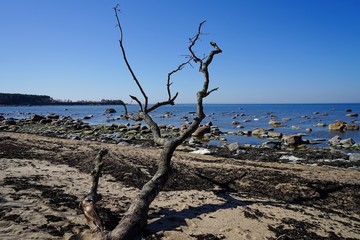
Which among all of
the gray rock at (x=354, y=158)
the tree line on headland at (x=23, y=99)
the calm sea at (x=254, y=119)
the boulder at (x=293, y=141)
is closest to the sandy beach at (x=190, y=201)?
the gray rock at (x=354, y=158)

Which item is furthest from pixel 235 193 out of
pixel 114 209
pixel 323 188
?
pixel 114 209

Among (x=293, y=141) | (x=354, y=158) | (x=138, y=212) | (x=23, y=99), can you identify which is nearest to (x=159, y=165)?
(x=138, y=212)

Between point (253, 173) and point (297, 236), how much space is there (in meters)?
4.98

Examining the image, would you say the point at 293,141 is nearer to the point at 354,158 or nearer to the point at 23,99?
the point at 354,158

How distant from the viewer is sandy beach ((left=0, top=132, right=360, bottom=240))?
4.92 m

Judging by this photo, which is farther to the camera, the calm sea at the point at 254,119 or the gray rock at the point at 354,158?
the calm sea at the point at 254,119

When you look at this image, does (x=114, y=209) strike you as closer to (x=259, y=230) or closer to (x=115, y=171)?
(x=259, y=230)

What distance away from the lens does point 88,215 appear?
467 centimetres

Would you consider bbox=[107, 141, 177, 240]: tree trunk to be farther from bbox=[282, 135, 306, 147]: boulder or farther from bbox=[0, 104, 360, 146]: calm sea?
bbox=[0, 104, 360, 146]: calm sea

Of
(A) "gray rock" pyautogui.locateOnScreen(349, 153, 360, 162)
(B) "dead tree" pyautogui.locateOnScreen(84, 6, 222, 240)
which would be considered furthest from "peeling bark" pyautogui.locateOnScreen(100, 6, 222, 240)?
(A) "gray rock" pyautogui.locateOnScreen(349, 153, 360, 162)

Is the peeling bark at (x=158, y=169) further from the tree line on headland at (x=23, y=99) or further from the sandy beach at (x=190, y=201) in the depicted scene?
the tree line on headland at (x=23, y=99)

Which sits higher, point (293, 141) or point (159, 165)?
point (159, 165)

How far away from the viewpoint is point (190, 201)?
22.0 feet

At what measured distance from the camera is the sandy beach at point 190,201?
4922 millimetres
